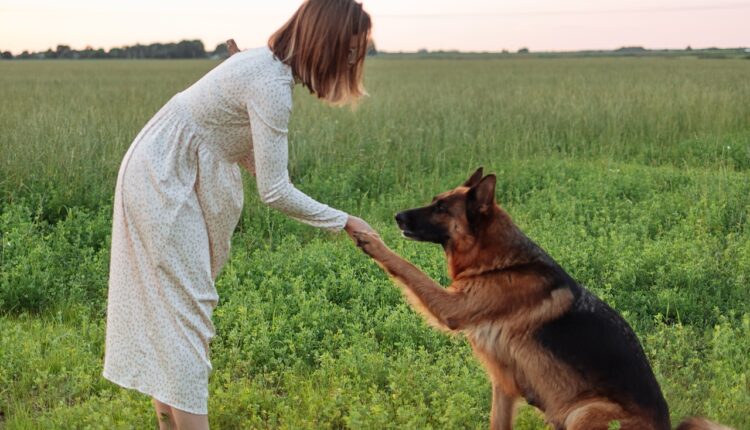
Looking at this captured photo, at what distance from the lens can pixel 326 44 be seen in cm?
305

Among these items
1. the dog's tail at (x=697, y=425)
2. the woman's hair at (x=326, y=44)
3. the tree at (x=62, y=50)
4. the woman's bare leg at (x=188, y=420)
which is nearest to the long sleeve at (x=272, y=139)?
the woman's hair at (x=326, y=44)

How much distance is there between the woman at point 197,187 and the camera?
305 centimetres

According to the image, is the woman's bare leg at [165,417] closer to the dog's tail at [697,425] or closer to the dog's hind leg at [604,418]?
the dog's hind leg at [604,418]

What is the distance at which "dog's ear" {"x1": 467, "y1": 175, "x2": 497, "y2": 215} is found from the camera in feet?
12.3

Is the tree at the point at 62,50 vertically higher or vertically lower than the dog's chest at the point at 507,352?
higher

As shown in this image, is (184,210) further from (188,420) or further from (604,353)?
(604,353)

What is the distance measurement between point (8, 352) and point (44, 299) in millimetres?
1059

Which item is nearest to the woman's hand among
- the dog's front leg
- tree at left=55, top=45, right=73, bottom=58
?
the dog's front leg

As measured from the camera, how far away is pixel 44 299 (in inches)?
227

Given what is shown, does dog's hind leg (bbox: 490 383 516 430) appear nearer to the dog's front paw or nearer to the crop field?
the crop field

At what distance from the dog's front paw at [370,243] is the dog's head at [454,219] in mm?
326

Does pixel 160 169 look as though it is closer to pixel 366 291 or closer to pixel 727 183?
pixel 366 291

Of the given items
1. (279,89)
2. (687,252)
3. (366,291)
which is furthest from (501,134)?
(279,89)

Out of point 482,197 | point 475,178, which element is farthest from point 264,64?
point 475,178
